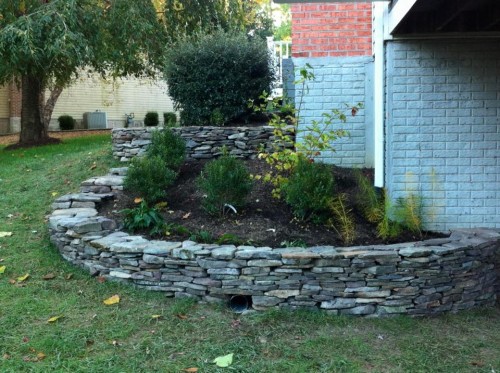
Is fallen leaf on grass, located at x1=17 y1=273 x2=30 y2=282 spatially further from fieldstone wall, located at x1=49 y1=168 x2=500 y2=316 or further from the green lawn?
fieldstone wall, located at x1=49 y1=168 x2=500 y2=316

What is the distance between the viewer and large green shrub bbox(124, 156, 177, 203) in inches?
236

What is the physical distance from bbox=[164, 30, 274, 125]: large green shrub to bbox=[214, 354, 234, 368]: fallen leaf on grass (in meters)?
4.74

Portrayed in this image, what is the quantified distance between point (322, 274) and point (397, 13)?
242cm

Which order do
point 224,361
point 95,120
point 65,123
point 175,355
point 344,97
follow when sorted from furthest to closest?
point 95,120
point 65,123
point 344,97
point 175,355
point 224,361

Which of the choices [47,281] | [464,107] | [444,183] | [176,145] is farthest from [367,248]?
[176,145]

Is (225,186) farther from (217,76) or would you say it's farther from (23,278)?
(217,76)

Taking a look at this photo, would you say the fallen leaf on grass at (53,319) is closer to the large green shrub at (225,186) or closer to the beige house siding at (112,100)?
the large green shrub at (225,186)

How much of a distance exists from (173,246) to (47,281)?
3.89ft

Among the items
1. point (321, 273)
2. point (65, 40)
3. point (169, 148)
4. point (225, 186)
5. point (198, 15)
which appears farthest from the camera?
point (198, 15)

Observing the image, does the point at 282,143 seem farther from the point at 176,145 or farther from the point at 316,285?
the point at 316,285

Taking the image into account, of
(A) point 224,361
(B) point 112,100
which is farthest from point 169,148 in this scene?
(B) point 112,100

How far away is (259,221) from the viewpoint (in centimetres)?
558

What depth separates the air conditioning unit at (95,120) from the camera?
70.0 ft

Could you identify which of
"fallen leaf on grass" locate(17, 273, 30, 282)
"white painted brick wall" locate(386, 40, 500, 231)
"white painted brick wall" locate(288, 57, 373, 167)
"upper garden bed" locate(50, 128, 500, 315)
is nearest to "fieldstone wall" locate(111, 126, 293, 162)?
"white painted brick wall" locate(288, 57, 373, 167)
